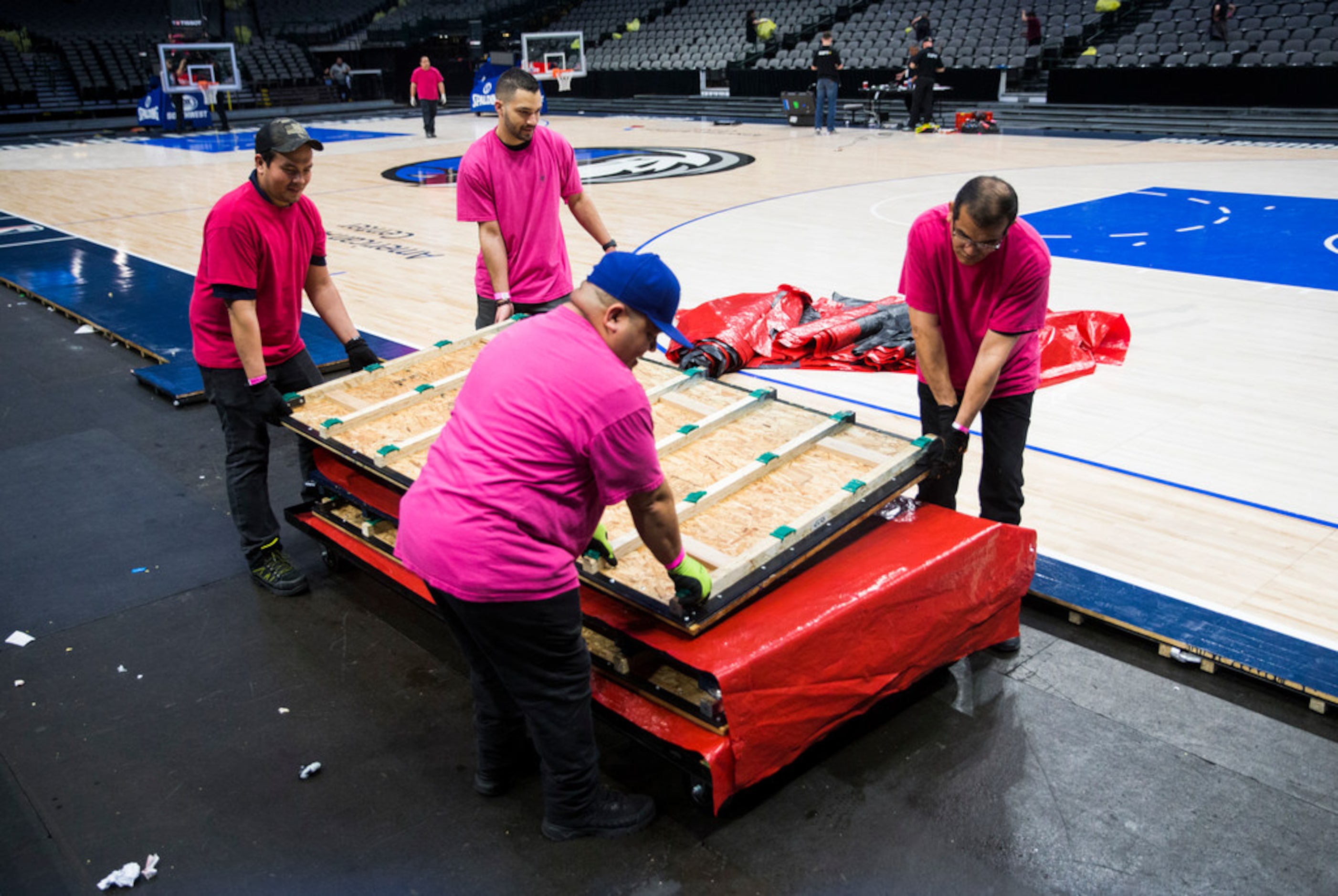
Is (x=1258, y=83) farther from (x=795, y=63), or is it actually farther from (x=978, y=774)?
(x=978, y=774)

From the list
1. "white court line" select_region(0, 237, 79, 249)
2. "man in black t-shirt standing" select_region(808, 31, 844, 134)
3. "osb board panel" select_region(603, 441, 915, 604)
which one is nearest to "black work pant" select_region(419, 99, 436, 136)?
"man in black t-shirt standing" select_region(808, 31, 844, 134)

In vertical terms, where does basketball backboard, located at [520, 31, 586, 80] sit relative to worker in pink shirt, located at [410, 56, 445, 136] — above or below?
above

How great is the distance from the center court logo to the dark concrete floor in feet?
37.3

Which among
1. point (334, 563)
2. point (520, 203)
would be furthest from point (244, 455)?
point (520, 203)

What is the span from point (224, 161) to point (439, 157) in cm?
425

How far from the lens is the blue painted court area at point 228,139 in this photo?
2133cm

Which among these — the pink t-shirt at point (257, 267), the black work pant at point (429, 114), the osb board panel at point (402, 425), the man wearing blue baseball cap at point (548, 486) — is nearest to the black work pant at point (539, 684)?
the man wearing blue baseball cap at point (548, 486)

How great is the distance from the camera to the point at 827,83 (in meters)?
19.8

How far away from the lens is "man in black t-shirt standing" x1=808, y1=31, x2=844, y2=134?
64.2 ft

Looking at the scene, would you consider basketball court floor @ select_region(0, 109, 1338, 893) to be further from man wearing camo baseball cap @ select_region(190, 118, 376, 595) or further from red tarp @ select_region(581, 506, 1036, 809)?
man wearing camo baseball cap @ select_region(190, 118, 376, 595)

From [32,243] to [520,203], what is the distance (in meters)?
9.81

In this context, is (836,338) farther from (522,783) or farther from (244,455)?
(522,783)

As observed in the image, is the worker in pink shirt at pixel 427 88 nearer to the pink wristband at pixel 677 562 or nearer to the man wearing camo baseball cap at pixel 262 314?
the man wearing camo baseball cap at pixel 262 314

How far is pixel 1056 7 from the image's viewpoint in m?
22.3
